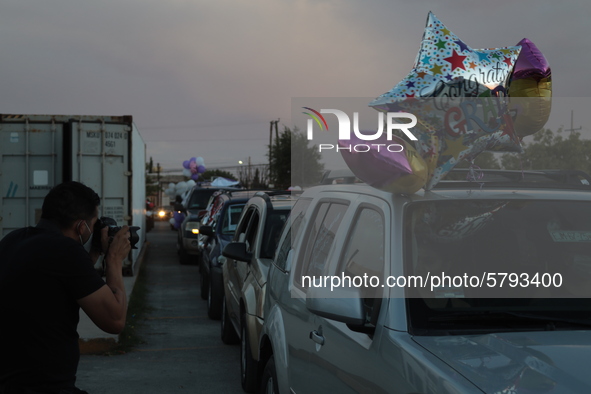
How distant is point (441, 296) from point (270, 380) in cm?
182

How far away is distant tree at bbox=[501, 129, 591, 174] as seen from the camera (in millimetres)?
3816

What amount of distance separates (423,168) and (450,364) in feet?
3.50

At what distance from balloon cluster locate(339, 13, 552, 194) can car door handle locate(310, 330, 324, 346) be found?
800 millimetres

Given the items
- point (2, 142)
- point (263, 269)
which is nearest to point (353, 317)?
point (263, 269)

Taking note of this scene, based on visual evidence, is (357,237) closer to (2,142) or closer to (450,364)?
(450,364)

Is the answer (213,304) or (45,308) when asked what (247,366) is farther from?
(213,304)

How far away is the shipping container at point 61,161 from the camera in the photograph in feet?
43.0

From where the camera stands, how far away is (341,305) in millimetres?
2928

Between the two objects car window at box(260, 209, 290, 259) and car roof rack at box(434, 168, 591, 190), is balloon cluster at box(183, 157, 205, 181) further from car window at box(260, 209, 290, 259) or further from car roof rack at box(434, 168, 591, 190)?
car roof rack at box(434, 168, 591, 190)

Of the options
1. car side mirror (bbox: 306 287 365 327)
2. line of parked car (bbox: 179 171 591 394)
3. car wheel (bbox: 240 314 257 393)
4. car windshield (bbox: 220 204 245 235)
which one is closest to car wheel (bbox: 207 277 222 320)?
car windshield (bbox: 220 204 245 235)

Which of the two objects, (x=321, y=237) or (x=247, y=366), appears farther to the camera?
(x=247, y=366)

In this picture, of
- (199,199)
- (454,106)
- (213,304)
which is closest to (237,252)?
(454,106)

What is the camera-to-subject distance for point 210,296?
1020 cm

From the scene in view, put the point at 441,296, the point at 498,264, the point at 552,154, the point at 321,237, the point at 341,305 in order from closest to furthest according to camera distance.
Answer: the point at 341,305 → the point at 441,296 → the point at 498,264 → the point at 552,154 → the point at 321,237
